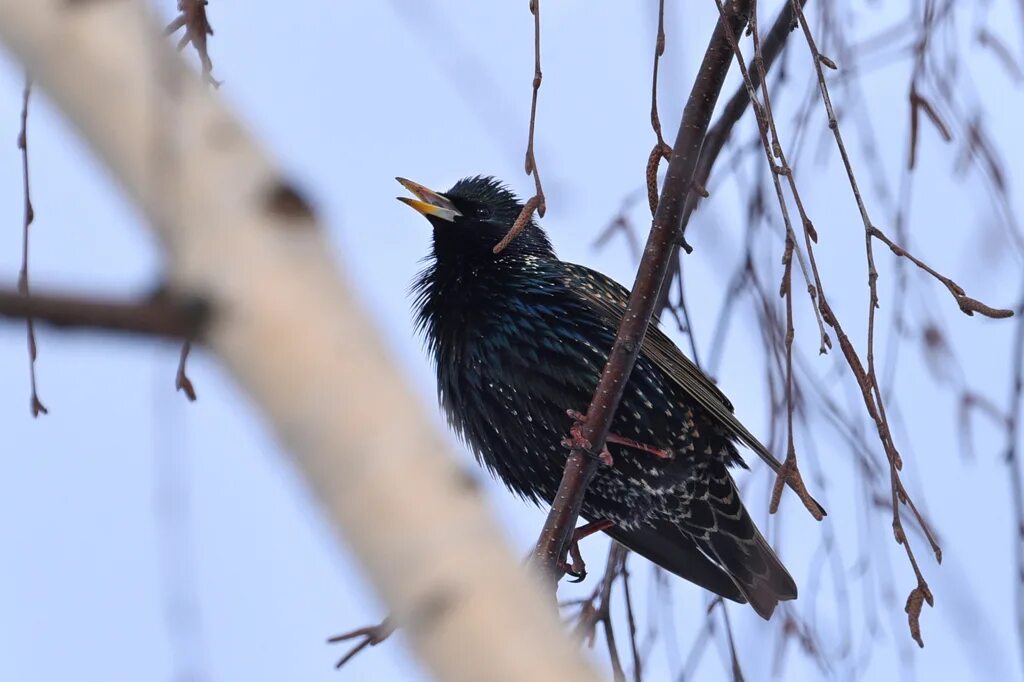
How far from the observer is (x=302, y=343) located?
0.97m

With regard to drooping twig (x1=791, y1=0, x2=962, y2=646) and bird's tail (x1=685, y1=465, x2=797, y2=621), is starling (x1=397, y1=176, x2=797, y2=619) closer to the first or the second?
bird's tail (x1=685, y1=465, x2=797, y2=621)

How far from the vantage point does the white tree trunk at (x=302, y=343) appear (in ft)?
3.12

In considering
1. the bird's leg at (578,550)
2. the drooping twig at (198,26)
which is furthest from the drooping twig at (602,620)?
the drooping twig at (198,26)

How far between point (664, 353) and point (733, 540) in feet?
2.11

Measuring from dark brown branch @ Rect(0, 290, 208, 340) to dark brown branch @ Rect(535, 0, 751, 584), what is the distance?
5.36 feet

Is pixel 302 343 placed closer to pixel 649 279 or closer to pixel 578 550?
pixel 649 279

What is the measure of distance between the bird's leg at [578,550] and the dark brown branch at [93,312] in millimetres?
2622

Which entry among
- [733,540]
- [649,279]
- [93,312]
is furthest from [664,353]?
[93,312]

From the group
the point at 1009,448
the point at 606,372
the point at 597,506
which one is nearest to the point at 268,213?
the point at 606,372

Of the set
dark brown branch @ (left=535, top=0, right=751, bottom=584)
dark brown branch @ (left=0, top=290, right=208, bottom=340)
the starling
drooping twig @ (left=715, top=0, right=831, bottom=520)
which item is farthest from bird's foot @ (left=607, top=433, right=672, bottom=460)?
dark brown branch @ (left=0, top=290, right=208, bottom=340)

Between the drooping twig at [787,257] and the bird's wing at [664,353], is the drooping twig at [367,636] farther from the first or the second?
the bird's wing at [664,353]

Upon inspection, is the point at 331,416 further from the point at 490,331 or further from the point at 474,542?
the point at 490,331

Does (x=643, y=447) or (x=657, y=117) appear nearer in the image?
(x=657, y=117)

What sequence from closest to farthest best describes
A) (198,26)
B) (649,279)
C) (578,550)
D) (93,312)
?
(93,312)
(198,26)
(649,279)
(578,550)
